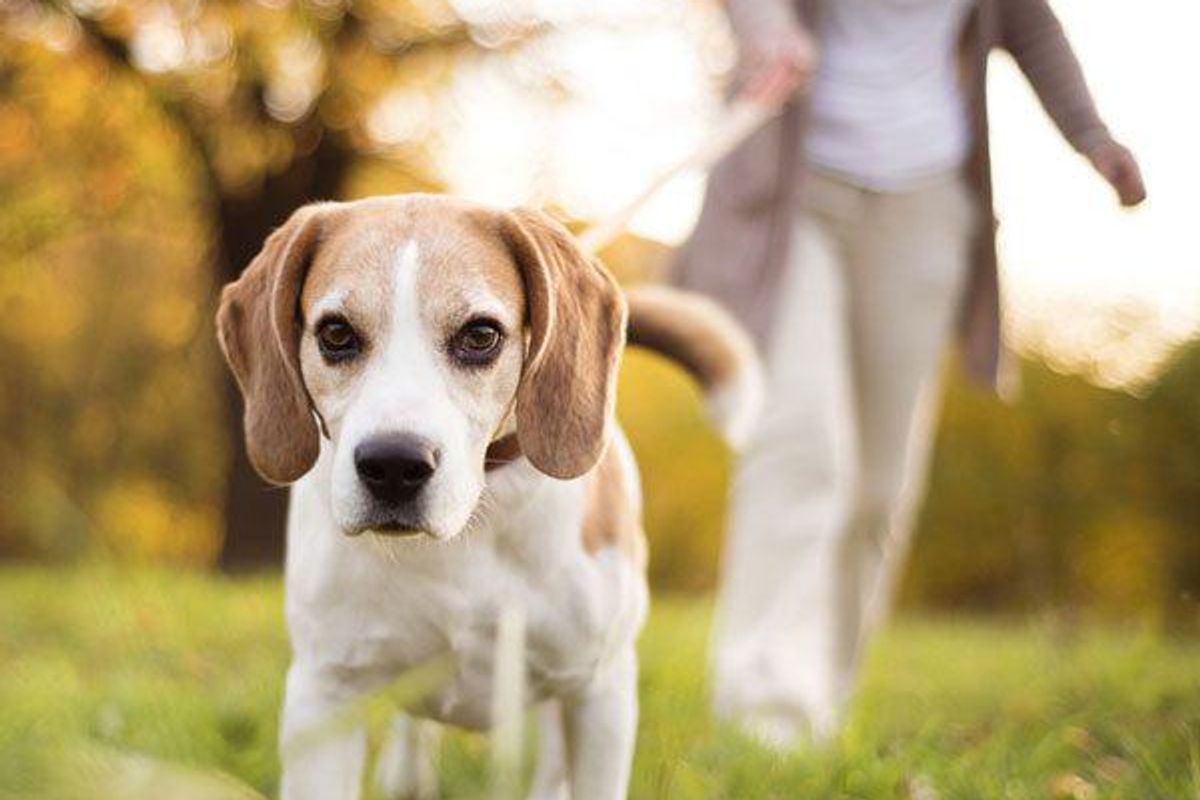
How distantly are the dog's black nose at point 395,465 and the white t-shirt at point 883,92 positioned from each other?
7.91 feet

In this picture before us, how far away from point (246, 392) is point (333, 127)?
32.3 ft

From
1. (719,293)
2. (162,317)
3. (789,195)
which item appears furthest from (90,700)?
(162,317)

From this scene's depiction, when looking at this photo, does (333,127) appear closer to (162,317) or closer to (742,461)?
(162,317)

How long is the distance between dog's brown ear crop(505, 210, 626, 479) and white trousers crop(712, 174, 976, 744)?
1779mm

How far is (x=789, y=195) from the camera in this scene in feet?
13.9

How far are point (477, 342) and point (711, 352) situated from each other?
114 centimetres

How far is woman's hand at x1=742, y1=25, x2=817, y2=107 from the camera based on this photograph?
12.5 ft

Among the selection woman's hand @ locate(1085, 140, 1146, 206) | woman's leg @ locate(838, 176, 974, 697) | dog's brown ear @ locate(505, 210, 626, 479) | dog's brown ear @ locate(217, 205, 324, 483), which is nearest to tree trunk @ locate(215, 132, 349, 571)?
woman's leg @ locate(838, 176, 974, 697)

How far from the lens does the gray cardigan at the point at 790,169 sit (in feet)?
13.9

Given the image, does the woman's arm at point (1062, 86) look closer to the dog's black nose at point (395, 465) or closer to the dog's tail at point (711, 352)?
the dog's tail at point (711, 352)

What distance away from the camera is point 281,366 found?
8.32ft

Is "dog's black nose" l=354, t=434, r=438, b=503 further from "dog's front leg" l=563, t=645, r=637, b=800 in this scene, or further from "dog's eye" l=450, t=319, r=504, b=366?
"dog's front leg" l=563, t=645, r=637, b=800

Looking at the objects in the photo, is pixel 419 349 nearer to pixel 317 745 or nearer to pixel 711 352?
pixel 317 745

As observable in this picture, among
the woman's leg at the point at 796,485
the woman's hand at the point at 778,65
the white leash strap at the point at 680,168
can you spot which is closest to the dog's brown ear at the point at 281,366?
the white leash strap at the point at 680,168
